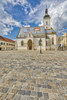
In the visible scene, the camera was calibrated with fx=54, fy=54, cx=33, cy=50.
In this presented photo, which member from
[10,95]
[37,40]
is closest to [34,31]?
[37,40]

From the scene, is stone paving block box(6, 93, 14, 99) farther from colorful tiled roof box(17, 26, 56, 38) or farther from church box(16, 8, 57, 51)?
colorful tiled roof box(17, 26, 56, 38)

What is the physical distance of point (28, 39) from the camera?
33.1 meters

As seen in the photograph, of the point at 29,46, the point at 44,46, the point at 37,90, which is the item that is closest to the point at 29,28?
the point at 29,46

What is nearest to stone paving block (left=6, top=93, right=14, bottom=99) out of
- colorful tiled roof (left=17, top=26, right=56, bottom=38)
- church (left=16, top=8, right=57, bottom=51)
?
church (left=16, top=8, right=57, bottom=51)

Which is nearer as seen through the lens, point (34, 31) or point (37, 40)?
point (37, 40)

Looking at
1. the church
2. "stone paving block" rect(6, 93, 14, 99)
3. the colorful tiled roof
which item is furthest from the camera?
the colorful tiled roof

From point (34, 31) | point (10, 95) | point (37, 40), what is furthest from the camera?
point (34, 31)

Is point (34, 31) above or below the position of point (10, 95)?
above

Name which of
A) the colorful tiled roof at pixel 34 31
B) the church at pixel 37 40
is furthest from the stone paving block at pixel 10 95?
the colorful tiled roof at pixel 34 31

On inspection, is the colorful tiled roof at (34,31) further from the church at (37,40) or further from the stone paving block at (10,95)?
the stone paving block at (10,95)

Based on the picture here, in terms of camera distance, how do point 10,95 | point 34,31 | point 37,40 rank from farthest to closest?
point 34,31 → point 37,40 → point 10,95

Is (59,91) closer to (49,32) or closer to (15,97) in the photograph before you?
(15,97)

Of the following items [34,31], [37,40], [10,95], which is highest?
[34,31]

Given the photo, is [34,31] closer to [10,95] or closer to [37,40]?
[37,40]
